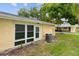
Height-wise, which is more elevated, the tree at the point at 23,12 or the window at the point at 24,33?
the tree at the point at 23,12

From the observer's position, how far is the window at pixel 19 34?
27.1ft

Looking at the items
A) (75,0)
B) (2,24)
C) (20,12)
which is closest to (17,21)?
(2,24)

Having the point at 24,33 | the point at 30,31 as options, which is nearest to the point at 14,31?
the point at 24,33

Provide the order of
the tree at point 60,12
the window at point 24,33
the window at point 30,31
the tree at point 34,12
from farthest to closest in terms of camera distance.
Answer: the tree at point 34,12 → the window at point 30,31 → the tree at point 60,12 → the window at point 24,33

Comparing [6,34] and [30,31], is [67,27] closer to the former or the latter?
[30,31]

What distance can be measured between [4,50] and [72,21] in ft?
17.1

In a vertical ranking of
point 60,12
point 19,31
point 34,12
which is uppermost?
point 34,12

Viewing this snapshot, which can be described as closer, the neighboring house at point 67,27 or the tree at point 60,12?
the tree at point 60,12

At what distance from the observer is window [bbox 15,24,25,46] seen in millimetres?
8270

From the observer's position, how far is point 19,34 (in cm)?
859

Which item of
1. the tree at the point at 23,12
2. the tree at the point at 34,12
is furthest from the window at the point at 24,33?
the tree at the point at 23,12

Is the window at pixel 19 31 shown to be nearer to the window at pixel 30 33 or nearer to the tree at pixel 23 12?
the window at pixel 30 33

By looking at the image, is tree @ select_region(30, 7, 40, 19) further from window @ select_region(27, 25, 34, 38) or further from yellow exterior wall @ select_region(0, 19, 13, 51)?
yellow exterior wall @ select_region(0, 19, 13, 51)

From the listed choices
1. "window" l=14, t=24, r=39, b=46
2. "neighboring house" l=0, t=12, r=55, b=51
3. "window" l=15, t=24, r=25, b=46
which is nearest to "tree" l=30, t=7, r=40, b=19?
"neighboring house" l=0, t=12, r=55, b=51
